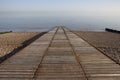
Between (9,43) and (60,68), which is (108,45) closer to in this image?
(9,43)

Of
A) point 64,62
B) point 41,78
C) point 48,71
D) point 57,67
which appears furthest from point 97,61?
point 41,78

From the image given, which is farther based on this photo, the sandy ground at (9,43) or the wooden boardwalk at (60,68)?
the sandy ground at (9,43)

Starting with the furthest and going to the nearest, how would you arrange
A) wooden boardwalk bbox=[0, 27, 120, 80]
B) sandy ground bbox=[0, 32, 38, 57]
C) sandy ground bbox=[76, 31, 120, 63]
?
sandy ground bbox=[0, 32, 38, 57] → sandy ground bbox=[76, 31, 120, 63] → wooden boardwalk bbox=[0, 27, 120, 80]

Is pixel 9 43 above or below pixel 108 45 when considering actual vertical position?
below

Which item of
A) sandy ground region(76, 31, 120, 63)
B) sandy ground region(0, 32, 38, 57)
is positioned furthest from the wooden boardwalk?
sandy ground region(0, 32, 38, 57)

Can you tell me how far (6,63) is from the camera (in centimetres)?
1077

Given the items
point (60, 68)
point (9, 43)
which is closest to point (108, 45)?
point (9, 43)

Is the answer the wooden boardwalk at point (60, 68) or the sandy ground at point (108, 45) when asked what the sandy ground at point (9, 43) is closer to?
the sandy ground at point (108, 45)

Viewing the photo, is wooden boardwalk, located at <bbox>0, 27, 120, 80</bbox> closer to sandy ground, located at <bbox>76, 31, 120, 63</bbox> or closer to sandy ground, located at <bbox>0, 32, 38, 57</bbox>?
sandy ground, located at <bbox>76, 31, 120, 63</bbox>

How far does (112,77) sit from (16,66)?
12.0 feet

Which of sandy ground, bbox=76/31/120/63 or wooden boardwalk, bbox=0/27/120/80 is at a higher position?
wooden boardwalk, bbox=0/27/120/80

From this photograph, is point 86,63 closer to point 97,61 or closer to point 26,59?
point 97,61

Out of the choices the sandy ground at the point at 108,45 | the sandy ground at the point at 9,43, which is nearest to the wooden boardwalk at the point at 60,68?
the sandy ground at the point at 108,45

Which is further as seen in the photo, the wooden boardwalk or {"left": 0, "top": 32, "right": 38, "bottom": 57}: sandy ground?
{"left": 0, "top": 32, "right": 38, "bottom": 57}: sandy ground
